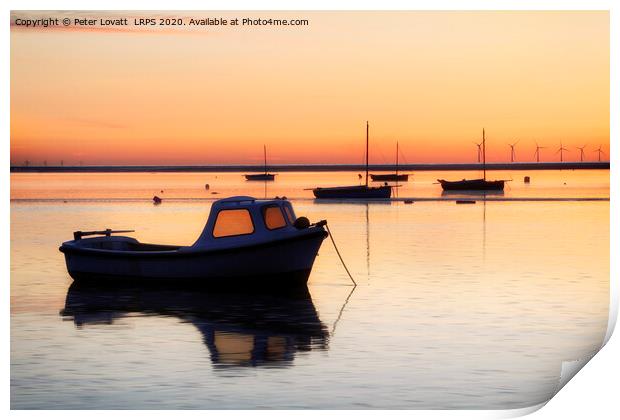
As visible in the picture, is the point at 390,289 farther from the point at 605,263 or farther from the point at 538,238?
the point at 538,238

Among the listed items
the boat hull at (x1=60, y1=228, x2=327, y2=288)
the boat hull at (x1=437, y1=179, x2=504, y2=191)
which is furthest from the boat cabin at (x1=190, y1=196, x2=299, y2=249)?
the boat hull at (x1=437, y1=179, x2=504, y2=191)

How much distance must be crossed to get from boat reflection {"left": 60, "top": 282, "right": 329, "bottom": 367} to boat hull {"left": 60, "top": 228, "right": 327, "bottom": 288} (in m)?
0.34

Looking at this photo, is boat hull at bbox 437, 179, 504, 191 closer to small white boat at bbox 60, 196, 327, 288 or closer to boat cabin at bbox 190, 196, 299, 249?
small white boat at bbox 60, 196, 327, 288

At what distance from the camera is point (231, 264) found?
90.8 feet

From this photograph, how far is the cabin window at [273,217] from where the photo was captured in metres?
27.7

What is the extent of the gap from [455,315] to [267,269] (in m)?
5.21

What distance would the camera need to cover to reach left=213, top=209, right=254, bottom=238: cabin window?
2755 cm

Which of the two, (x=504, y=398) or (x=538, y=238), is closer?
(x=504, y=398)

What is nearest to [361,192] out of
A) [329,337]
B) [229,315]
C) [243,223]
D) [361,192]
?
[361,192]

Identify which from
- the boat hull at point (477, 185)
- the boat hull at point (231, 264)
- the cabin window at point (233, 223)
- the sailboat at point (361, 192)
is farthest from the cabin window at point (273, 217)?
the boat hull at point (477, 185)

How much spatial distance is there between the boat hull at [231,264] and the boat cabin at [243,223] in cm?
26

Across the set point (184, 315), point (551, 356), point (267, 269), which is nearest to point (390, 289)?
point (267, 269)

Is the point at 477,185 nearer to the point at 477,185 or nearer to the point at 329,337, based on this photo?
the point at 477,185
